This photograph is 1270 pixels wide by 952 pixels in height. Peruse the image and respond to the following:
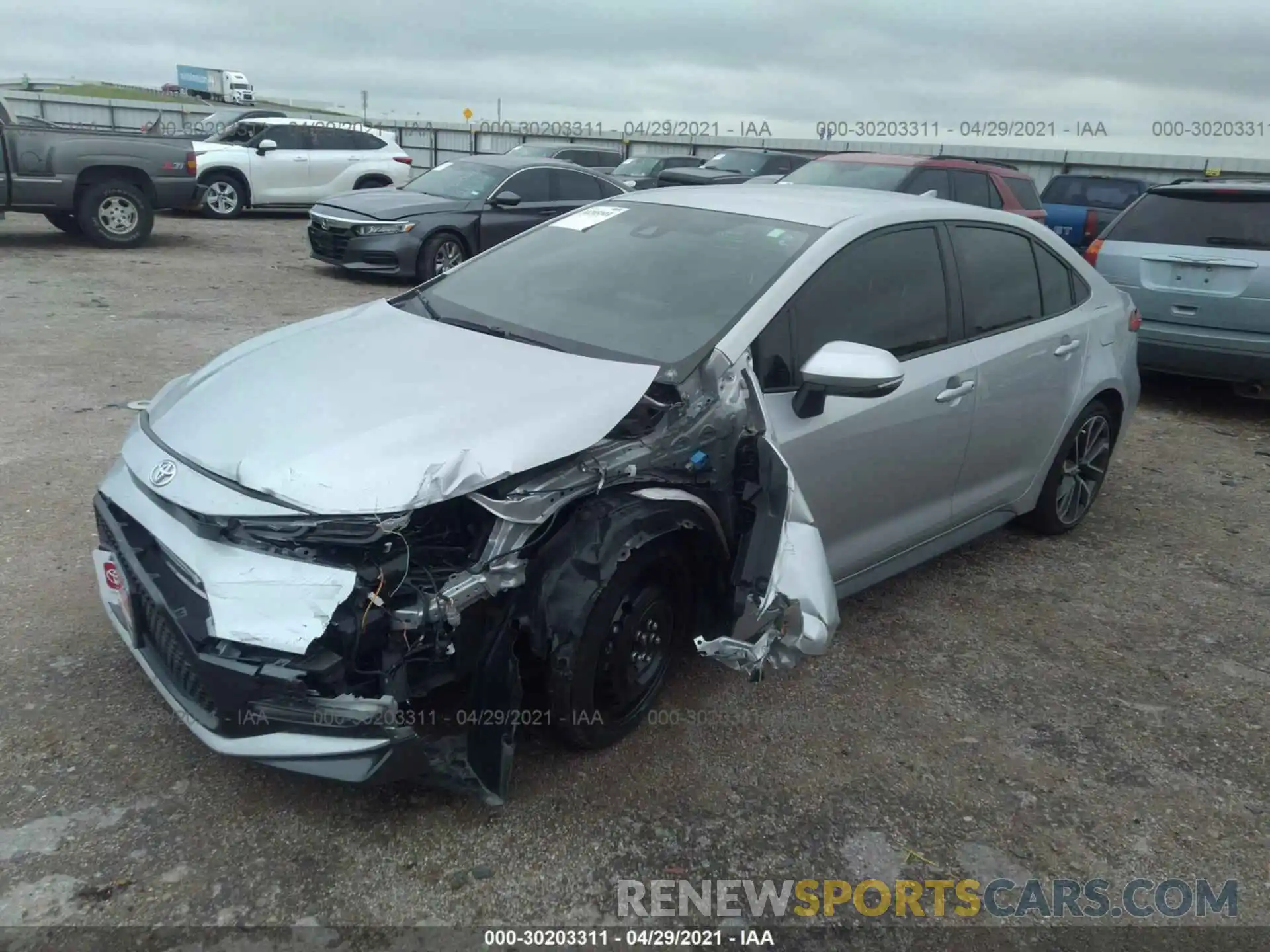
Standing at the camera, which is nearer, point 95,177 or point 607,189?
point 95,177

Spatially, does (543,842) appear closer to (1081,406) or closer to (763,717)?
(763,717)

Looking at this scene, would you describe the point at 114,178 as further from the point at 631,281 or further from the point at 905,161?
the point at 631,281

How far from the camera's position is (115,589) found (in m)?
2.92

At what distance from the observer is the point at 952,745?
130 inches

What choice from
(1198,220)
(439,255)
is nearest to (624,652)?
(1198,220)

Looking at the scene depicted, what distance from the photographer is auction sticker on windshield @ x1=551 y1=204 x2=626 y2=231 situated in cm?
419

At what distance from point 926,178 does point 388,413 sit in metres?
9.09

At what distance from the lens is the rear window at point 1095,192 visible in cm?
1541

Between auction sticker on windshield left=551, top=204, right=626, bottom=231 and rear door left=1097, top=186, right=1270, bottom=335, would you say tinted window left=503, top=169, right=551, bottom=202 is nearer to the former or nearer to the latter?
rear door left=1097, top=186, right=1270, bottom=335

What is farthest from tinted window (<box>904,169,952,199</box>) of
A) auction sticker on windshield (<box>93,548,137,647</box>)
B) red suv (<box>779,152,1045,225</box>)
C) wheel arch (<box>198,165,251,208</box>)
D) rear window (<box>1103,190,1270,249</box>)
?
wheel arch (<box>198,165,251,208</box>)

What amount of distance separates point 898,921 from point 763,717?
0.90 m

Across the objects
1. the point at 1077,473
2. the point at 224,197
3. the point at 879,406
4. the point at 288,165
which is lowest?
the point at 1077,473

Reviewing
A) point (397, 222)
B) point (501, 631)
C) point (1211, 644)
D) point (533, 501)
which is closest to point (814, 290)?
point (533, 501)

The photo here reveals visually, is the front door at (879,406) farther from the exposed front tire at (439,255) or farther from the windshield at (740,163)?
the windshield at (740,163)
